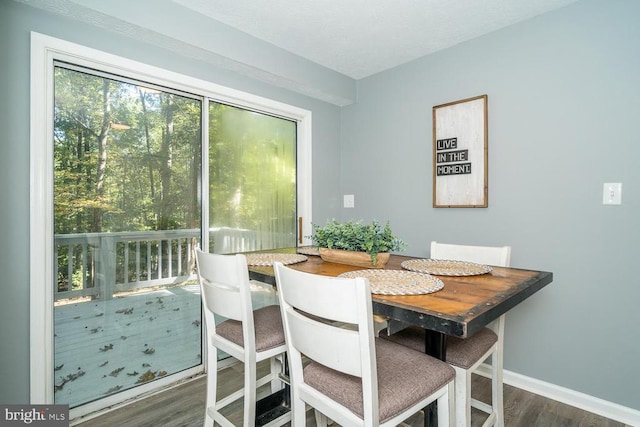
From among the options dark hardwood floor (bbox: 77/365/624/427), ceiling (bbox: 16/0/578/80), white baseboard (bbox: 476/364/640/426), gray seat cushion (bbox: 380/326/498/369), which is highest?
ceiling (bbox: 16/0/578/80)

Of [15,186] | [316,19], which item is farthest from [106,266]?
[316,19]

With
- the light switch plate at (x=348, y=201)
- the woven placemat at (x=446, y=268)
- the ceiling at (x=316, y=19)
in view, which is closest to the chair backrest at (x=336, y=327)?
the woven placemat at (x=446, y=268)

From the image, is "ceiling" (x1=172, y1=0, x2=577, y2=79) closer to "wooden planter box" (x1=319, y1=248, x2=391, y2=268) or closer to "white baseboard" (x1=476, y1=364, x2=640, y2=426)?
"wooden planter box" (x1=319, y1=248, x2=391, y2=268)

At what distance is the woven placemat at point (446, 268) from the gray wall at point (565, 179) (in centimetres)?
90

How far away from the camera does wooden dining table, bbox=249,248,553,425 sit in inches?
35.3

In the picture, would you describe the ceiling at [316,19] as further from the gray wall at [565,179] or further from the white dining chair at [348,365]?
the white dining chair at [348,365]

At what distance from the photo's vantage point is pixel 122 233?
2029mm

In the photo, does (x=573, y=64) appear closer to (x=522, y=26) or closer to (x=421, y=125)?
(x=522, y=26)

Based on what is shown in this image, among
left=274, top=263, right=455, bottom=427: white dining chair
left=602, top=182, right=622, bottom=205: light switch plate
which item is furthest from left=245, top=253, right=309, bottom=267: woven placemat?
left=602, top=182, right=622, bottom=205: light switch plate

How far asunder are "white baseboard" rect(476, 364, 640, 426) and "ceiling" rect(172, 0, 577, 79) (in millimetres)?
2389

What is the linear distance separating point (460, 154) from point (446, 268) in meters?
1.29

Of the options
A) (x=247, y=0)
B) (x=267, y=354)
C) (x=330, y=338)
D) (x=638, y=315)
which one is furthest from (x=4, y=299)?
(x=638, y=315)

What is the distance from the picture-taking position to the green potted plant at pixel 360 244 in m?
1.56

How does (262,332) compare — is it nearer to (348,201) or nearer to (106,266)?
(106,266)
